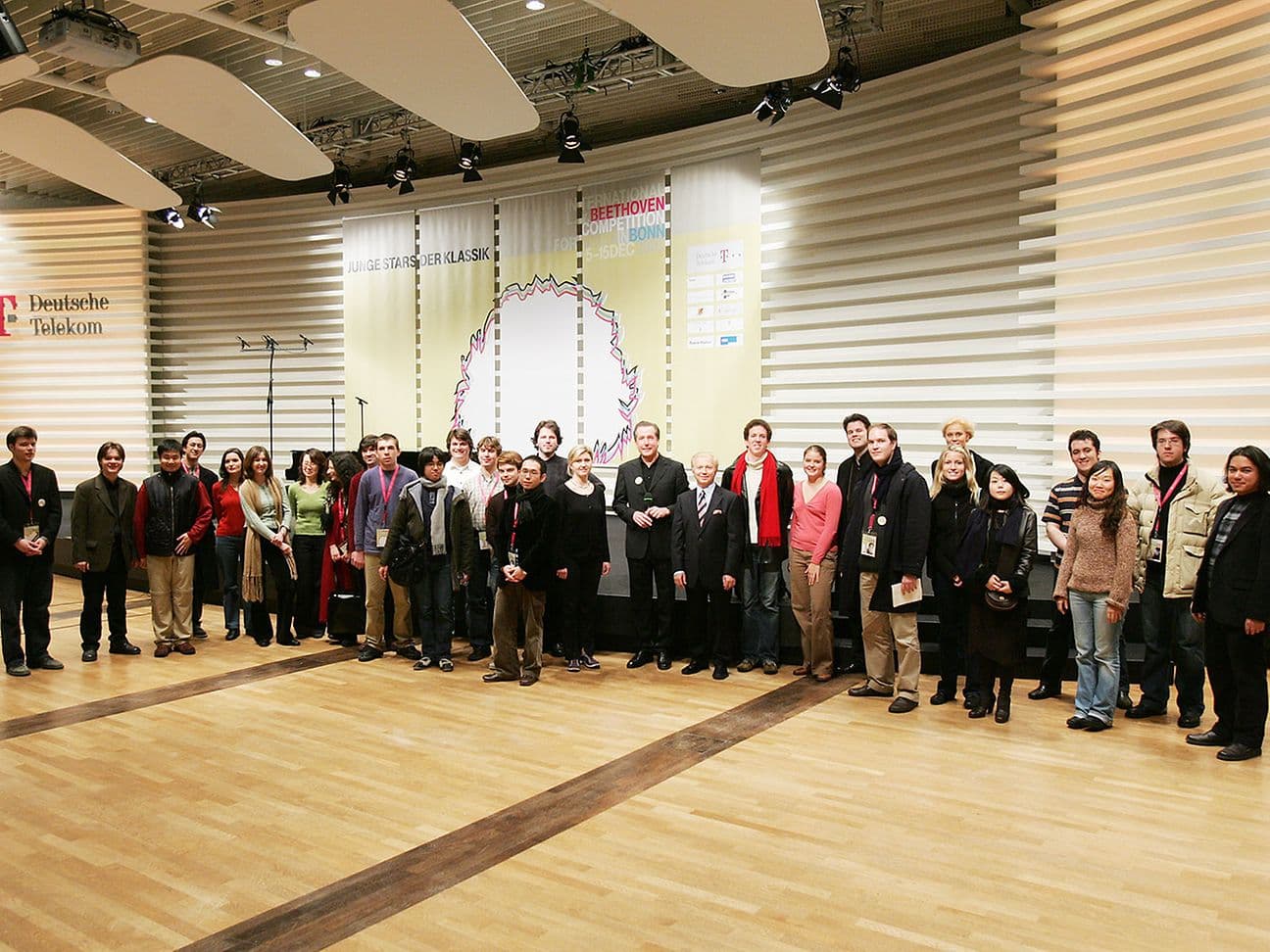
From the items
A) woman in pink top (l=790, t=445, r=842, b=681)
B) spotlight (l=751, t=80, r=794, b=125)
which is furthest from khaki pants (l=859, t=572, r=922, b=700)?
spotlight (l=751, t=80, r=794, b=125)

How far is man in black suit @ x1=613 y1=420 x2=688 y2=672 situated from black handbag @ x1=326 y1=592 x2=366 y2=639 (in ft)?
6.99

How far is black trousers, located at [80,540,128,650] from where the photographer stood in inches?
265

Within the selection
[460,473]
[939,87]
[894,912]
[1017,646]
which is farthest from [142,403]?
[894,912]

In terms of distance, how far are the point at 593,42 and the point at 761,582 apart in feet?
15.8

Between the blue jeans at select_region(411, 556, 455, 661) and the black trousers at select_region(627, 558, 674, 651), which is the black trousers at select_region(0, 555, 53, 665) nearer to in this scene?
the blue jeans at select_region(411, 556, 455, 661)

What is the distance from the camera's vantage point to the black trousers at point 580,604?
6168 millimetres

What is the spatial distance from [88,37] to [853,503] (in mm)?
5727

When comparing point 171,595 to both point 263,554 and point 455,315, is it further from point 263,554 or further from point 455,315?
point 455,315

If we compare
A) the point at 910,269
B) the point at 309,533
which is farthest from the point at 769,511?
the point at 309,533

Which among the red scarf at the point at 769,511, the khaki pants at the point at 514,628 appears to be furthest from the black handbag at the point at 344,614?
the red scarf at the point at 769,511

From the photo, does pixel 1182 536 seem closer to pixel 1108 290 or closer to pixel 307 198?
pixel 1108 290

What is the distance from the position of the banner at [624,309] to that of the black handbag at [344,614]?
11.1 feet

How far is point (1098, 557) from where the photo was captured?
4816 mm

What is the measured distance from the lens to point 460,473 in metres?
6.58
